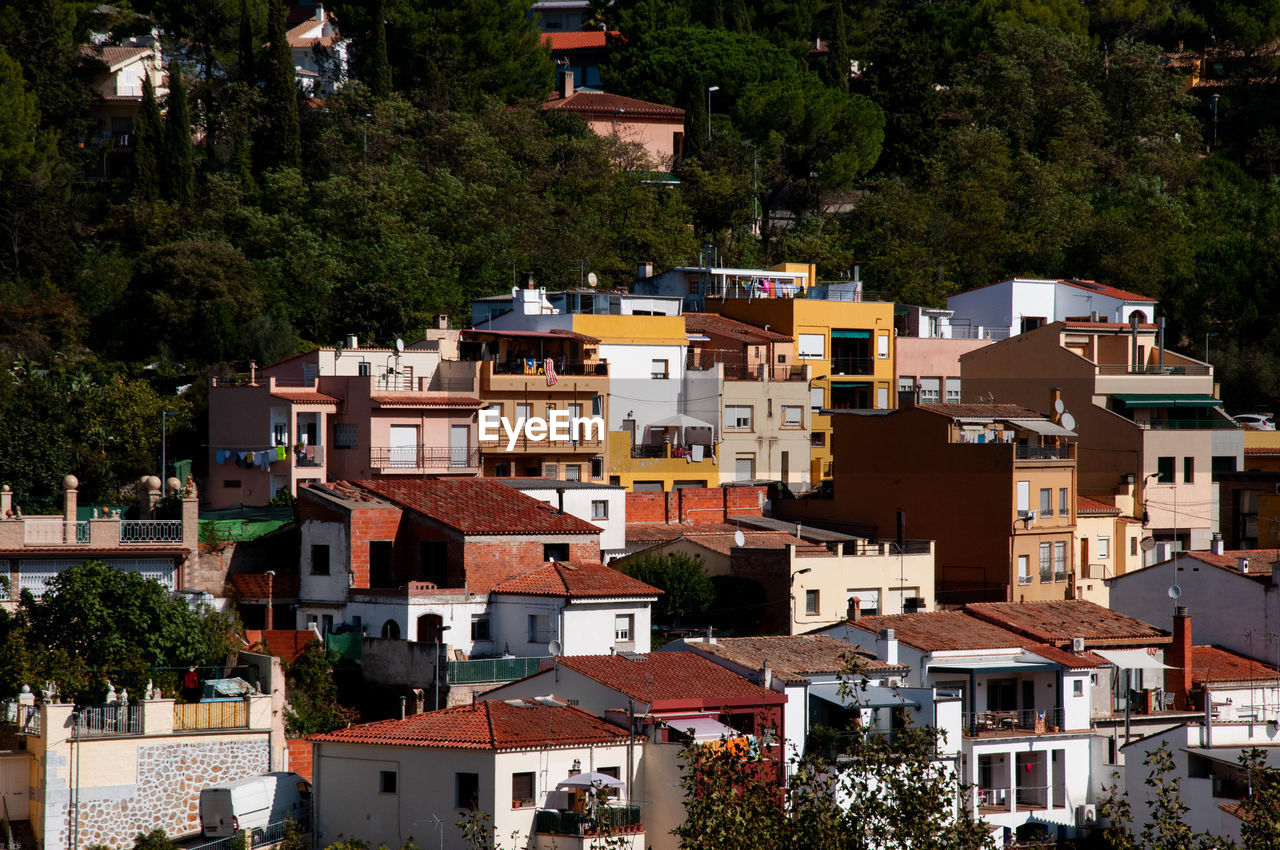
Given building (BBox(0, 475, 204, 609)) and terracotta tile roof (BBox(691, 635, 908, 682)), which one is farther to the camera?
building (BBox(0, 475, 204, 609))

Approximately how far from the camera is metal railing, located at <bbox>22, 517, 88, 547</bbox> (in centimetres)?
3791

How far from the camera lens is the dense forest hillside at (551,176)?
56.2 meters

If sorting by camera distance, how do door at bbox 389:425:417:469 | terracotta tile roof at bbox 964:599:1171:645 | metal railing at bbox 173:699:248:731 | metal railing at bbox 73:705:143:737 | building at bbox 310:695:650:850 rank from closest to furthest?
building at bbox 310:695:650:850 < metal railing at bbox 73:705:143:737 < metal railing at bbox 173:699:248:731 < terracotta tile roof at bbox 964:599:1171:645 < door at bbox 389:425:417:469

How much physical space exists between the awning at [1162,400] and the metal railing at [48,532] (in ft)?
97.5

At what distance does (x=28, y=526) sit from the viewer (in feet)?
124

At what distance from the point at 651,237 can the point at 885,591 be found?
26.7 m

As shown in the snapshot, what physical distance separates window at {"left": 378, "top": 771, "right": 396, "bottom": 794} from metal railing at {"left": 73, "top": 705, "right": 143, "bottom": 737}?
4.17 metres

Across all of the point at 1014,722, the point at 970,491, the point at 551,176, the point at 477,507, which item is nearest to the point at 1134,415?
the point at 970,491

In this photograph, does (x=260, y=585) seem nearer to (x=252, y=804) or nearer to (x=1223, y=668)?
(x=252, y=804)

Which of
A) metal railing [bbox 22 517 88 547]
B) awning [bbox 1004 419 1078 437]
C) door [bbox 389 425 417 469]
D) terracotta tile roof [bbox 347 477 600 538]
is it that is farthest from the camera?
awning [bbox 1004 419 1078 437]

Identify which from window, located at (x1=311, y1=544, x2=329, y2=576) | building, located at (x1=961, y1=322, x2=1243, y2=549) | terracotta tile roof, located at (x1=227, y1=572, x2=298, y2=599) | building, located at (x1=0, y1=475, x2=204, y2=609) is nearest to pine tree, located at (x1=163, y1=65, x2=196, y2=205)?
building, located at (x1=0, y1=475, x2=204, y2=609)

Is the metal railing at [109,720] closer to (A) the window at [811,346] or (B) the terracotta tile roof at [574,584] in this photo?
(B) the terracotta tile roof at [574,584]

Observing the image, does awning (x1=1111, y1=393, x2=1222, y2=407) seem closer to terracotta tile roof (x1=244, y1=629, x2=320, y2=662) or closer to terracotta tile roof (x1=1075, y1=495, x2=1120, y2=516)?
terracotta tile roof (x1=1075, y1=495, x2=1120, y2=516)

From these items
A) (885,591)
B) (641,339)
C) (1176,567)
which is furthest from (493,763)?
(641,339)
